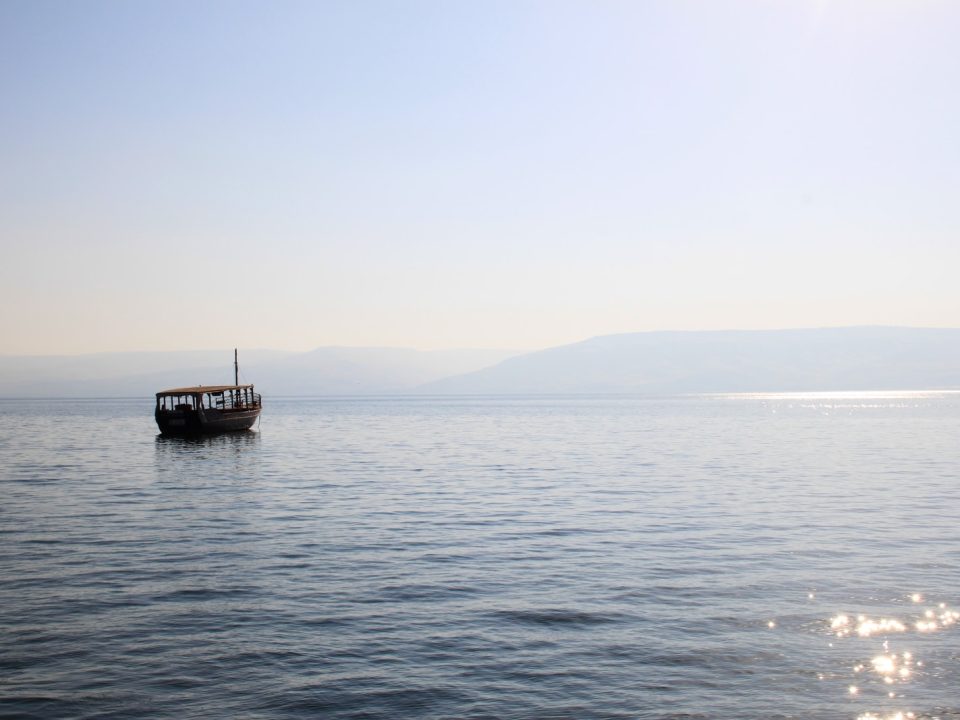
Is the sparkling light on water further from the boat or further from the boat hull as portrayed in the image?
the boat hull

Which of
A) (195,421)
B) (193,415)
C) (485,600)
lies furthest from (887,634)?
(195,421)

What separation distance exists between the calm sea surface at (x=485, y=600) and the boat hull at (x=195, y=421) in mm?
36076

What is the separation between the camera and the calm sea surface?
10945mm

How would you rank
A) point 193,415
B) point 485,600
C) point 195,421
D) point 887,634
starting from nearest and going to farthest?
point 887,634
point 485,600
point 193,415
point 195,421

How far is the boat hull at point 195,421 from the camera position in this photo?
71562mm

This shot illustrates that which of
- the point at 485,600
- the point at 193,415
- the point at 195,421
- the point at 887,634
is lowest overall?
the point at 887,634

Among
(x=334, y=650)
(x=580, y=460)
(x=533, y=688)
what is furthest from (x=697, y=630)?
(x=580, y=460)

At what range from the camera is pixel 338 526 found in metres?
25.0

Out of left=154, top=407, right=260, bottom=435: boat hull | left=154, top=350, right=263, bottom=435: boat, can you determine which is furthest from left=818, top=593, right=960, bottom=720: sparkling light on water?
left=154, top=407, right=260, bottom=435: boat hull

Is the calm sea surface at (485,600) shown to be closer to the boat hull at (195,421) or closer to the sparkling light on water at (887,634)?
the sparkling light on water at (887,634)

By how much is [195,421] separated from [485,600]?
61680 millimetres

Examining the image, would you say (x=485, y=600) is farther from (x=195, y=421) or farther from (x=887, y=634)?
(x=195, y=421)

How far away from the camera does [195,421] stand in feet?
237

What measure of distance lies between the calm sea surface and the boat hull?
36.1 metres
